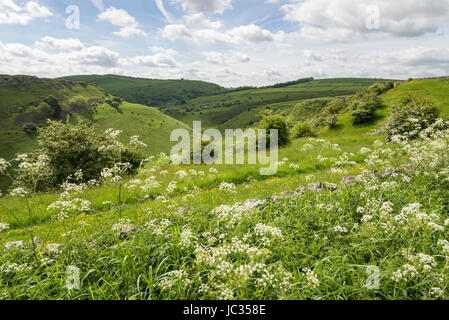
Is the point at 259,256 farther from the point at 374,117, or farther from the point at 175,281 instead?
the point at 374,117

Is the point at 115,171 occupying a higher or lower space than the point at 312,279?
higher

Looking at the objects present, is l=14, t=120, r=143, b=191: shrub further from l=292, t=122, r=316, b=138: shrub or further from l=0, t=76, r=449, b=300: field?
l=292, t=122, r=316, b=138: shrub

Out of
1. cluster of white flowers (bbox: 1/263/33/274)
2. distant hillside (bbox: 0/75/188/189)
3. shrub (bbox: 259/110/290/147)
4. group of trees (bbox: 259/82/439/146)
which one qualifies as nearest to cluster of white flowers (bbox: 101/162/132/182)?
cluster of white flowers (bbox: 1/263/33/274)

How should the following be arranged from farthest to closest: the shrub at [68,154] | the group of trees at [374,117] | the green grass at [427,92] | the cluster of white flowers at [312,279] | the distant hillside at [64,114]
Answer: the distant hillside at [64,114]
the green grass at [427,92]
the group of trees at [374,117]
the shrub at [68,154]
the cluster of white flowers at [312,279]

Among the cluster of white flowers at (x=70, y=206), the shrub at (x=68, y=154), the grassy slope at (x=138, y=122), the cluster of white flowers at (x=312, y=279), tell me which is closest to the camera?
the cluster of white flowers at (x=312, y=279)

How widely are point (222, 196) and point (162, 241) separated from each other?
4.85 metres

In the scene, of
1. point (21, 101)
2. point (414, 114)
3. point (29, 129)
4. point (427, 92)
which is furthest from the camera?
point (21, 101)

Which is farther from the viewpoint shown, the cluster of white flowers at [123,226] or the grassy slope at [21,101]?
the grassy slope at [21,101]

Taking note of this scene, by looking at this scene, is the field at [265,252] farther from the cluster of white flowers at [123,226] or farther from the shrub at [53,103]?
the shrub at [53,103]

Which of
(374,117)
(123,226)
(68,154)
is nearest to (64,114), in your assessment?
(68,154)

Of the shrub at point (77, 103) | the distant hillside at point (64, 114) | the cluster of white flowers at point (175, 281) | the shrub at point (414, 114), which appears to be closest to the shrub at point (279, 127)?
the shrub at point (414, 114)

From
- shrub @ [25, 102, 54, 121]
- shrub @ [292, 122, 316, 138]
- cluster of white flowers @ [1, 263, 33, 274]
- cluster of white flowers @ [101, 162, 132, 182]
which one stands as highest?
shrub @ [25, 102, 54, 121]
